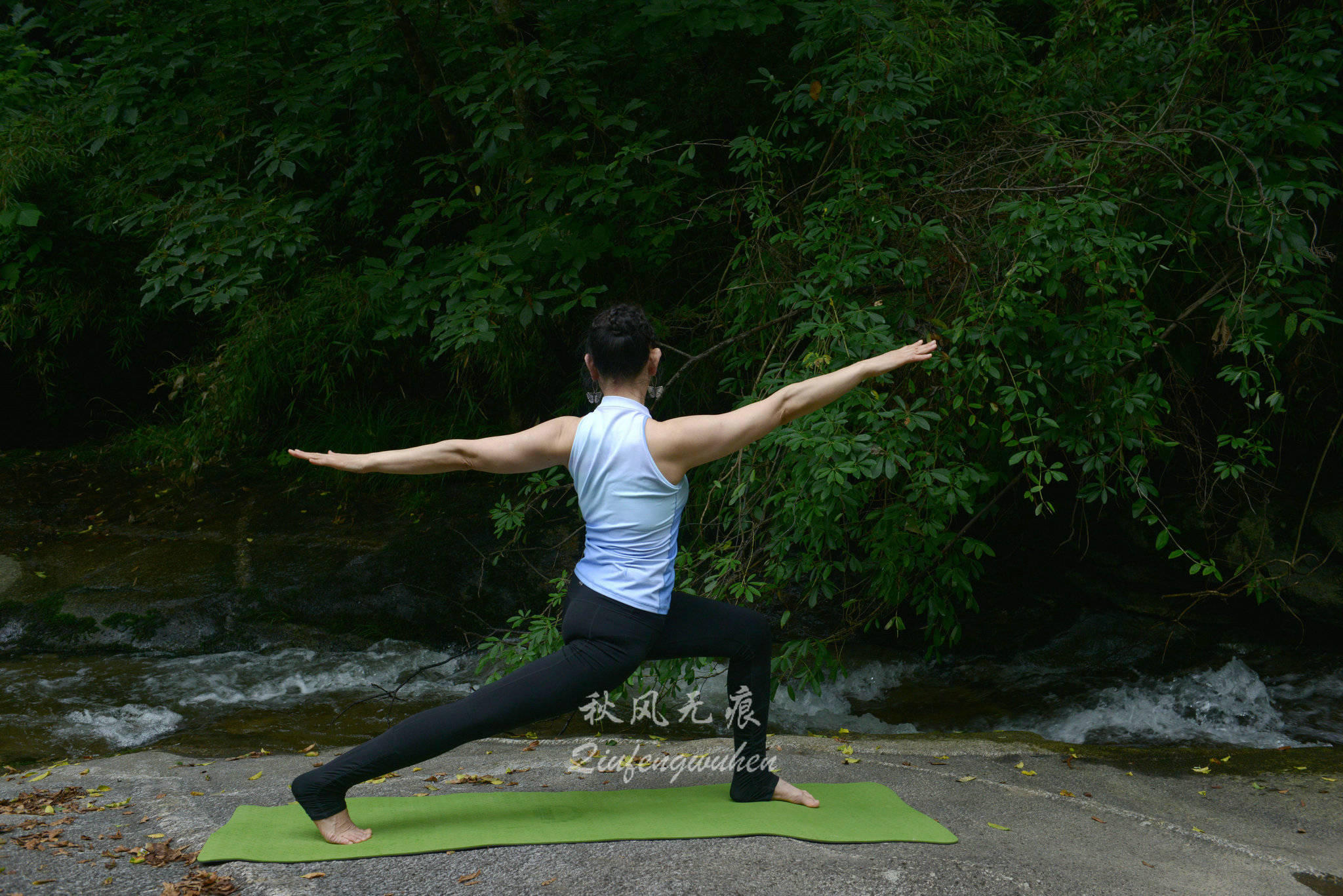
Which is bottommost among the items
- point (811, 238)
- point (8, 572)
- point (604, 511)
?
point (8, 572)

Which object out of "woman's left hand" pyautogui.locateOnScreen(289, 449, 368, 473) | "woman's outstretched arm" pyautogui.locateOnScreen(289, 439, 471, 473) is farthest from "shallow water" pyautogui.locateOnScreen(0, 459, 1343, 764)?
"woman's left hand" pyautogui.locateOnScreen(289, 449, 368, 473)

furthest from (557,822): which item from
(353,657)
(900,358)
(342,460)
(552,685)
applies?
(353,657)

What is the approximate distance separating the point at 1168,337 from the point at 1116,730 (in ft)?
7.34

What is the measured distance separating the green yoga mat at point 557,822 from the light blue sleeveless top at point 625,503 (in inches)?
30.5

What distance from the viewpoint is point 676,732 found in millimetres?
5500

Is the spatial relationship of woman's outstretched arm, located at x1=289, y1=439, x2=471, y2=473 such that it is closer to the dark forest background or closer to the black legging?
the black legging

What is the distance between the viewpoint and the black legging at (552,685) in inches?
105

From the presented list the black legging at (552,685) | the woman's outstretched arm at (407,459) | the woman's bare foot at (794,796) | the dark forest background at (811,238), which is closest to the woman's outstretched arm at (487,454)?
the woman's outstretched arm at (407,459)

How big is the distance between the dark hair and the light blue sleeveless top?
10 centimetres

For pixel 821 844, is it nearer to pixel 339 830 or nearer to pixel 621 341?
pixel 339 830

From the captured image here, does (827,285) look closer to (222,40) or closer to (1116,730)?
(1116,730)

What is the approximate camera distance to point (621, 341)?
9.09ft

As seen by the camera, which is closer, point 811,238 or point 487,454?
point 487,454

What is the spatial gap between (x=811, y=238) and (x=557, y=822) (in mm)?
2613
